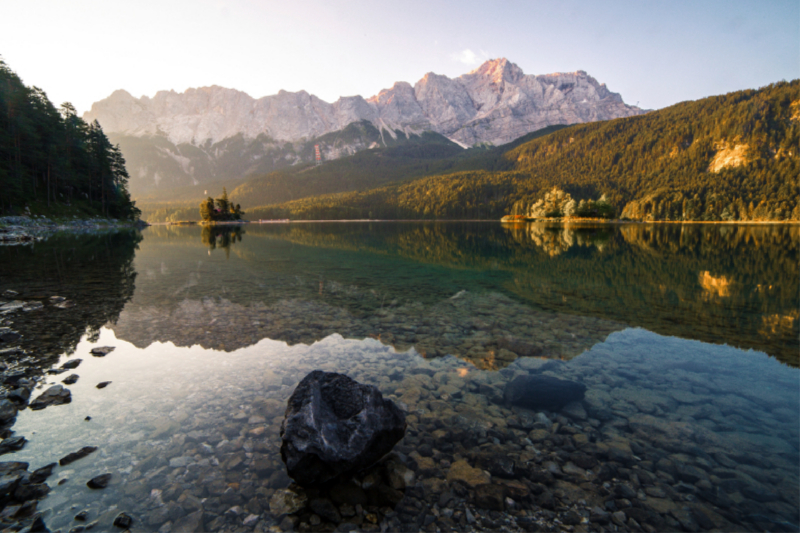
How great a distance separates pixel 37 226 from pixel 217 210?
110 metres

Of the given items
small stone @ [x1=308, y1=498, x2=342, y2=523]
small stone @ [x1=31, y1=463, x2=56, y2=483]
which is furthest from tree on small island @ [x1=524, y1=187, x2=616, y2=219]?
small stone @ [x1=31, y1=463, x2=56, y2=483]

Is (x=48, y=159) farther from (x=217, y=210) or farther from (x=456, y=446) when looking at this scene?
(x=456, y=446)

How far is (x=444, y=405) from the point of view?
922cm

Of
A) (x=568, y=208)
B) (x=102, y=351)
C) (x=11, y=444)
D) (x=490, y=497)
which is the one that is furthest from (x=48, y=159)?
(x=568, y=208)

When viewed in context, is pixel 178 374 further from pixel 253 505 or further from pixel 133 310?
pixel 133 310

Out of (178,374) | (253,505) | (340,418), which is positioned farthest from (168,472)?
(178,374)

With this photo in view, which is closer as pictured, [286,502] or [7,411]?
[286,502]

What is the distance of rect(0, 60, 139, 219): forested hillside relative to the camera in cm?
6694

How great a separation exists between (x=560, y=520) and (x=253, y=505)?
5.18m

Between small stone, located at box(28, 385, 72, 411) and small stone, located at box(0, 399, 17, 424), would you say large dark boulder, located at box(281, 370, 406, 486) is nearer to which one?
small stone, located at box(28, 385, 72, 411)

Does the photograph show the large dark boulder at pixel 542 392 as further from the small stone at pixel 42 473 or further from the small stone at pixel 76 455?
the small stone at pixel 42 473

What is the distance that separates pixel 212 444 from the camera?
750 cm

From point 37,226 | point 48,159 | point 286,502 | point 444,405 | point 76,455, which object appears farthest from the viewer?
point 48,159

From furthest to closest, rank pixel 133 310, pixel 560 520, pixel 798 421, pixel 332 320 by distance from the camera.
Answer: pixel 133 310 → pixel 332 320 → pixel 798 421 → pixel 560 520
